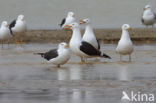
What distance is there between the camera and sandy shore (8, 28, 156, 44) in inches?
896

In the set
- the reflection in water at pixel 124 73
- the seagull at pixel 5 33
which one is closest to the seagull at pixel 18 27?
the seagull at pixel 5 33

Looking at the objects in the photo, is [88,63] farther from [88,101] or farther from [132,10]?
[132,10]

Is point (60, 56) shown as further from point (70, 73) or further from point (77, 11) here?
point (77, 11)

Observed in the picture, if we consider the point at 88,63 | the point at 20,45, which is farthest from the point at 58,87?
the point at 20,45

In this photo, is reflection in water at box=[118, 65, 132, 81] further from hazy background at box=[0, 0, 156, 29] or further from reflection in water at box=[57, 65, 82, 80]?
hazy background at box=[0, 0, 156, 29]

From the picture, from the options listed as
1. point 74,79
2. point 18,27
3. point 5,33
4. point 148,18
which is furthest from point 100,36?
point 74,79

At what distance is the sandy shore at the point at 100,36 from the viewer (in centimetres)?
2277

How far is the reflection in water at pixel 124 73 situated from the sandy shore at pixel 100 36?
835 cm

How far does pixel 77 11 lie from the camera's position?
3316 centimetres

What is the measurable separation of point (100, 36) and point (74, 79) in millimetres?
11791

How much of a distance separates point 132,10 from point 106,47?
1404 cm

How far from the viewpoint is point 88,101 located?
9109 mm

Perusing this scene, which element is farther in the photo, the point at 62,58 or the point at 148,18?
the point at 148,18

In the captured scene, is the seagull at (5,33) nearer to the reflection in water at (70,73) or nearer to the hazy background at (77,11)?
the hazy background at (77,11)
